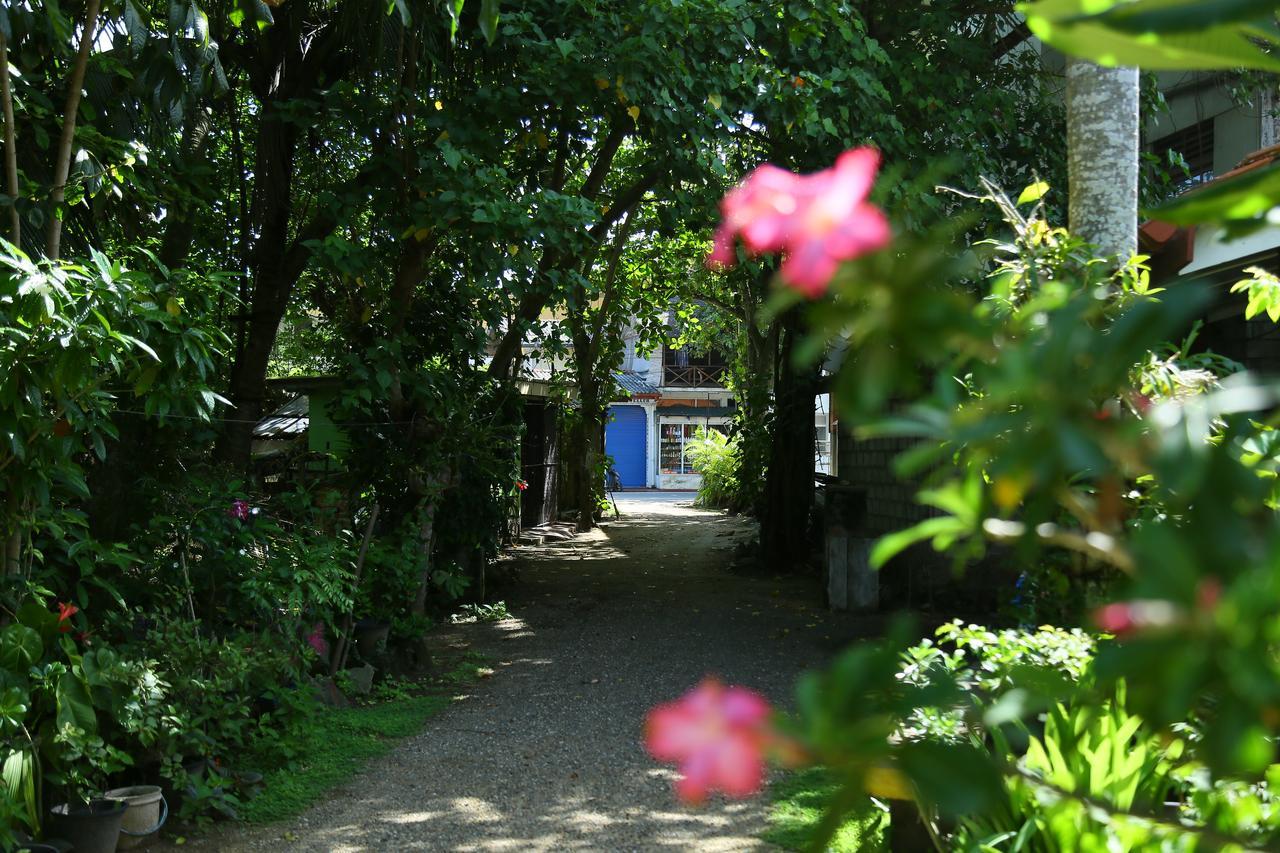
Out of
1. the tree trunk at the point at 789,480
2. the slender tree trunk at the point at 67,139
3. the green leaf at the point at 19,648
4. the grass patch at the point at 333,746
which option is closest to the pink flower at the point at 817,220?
the green leaf at the point at 19,648

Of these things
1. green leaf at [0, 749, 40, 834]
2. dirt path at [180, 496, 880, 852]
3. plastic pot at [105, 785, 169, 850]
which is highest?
green leaf at [0, 749, 40, 834]

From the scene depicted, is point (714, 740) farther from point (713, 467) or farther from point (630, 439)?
point (630, 439)

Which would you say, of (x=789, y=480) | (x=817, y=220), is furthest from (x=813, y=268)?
(x=789, y=480)

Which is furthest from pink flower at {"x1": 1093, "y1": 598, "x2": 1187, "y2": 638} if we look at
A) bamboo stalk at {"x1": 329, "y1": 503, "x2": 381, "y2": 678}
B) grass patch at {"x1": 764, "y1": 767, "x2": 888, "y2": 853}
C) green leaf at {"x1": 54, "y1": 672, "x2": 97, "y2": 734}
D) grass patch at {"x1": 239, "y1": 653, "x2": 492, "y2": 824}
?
bamboo stalk at {"x1": 329, "y1": 503, "x2": 381, "y2": 678}

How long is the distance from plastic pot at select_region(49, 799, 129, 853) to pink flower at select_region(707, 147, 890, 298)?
13.4 ft

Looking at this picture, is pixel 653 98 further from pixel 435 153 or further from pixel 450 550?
pixel 450 550

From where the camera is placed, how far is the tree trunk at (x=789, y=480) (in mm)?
12164

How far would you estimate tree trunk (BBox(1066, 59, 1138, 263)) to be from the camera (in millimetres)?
4367

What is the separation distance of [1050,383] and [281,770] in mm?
5178

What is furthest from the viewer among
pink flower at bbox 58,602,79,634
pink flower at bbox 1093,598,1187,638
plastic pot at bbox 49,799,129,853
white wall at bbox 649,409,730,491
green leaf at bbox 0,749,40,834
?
white wall at bbox 649,409,730,491

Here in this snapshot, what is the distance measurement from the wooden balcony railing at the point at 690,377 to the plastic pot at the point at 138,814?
29766 millimetres

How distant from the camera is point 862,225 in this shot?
2.01ft

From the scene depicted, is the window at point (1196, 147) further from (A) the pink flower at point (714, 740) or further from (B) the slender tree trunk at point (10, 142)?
(A) the pink flower at point (714, 740)

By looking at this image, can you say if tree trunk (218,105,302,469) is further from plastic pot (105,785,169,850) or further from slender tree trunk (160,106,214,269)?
plastic pot (105,785,169,850)
